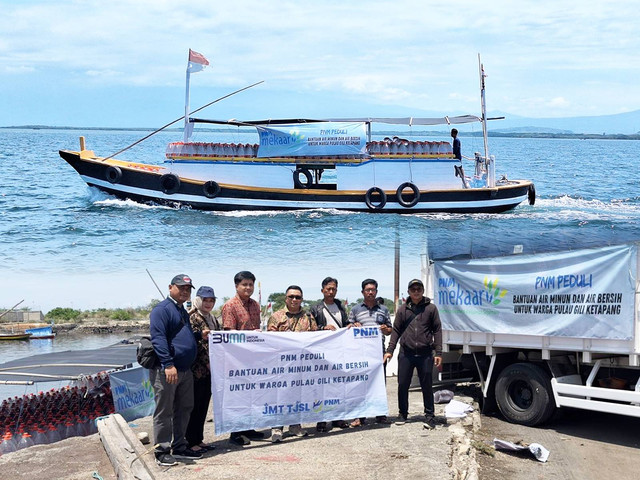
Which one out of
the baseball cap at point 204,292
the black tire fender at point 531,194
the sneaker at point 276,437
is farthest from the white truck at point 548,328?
the black tire fender at point 531,194

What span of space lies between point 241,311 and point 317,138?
17901 millimetres

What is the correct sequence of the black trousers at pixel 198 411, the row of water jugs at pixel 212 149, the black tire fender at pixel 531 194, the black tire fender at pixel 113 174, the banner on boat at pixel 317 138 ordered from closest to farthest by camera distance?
the black trousers at pixel 198 411
the banner on boat at pixel 317 138
the row of water jugs at pixel 212 149
the black tire fender at pixel 113 174
the black tire fender at pixel 531 194

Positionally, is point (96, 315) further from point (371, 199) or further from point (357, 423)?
point (357, 423)

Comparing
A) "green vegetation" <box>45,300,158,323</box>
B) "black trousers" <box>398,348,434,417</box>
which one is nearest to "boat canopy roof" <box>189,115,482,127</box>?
"black trousers" <box>398,348,434,417</box>

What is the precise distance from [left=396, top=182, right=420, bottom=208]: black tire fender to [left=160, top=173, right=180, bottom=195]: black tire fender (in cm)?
739

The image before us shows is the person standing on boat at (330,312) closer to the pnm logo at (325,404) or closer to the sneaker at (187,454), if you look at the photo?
the pnm logo at (325,404)

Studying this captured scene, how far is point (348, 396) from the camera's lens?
913 cm

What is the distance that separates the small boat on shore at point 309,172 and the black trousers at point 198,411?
59.0ft

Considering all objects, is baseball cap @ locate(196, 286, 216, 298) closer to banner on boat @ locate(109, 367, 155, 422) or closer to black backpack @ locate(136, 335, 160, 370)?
black backpack @ locate(136, 335, 160, 370)

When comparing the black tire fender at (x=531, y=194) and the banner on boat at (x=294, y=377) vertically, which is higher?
the black tire fender at (x=531, y=194)

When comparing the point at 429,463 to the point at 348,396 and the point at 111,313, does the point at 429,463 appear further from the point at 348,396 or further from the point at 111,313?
the point at 111,313

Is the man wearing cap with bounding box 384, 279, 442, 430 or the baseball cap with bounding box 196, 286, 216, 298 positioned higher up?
the baseball cap with bounding box 196, 286, 216, 298

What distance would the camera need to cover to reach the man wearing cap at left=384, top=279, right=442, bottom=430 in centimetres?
932

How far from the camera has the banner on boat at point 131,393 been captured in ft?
47.5
